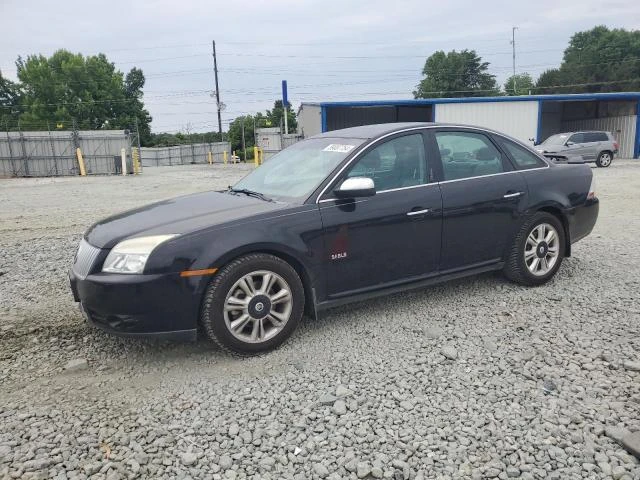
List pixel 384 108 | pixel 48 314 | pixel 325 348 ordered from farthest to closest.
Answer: pixel 384 108 < pixel 48 314 < pixel 325 348

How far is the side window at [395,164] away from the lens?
13.8 feet

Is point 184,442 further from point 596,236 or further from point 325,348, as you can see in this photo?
point 596,236

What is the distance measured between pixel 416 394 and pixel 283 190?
196 cm

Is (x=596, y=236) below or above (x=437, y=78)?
below

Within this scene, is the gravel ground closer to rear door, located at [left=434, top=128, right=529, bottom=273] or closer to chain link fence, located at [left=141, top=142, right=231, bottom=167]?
rear door, located at [left=434, top=128, right=529, bottom=273]

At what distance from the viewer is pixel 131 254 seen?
3430 mm

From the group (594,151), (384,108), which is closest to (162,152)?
(384,108)

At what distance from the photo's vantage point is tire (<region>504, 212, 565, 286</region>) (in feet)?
15.8

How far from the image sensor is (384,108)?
120 ft

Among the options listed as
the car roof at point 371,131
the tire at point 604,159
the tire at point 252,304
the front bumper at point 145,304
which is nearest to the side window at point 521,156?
the car roof at point 371,131

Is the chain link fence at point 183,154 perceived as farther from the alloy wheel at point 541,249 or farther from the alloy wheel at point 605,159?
the alloy wheel at point 541,249

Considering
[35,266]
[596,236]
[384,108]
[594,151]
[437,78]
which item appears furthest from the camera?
[437,78]

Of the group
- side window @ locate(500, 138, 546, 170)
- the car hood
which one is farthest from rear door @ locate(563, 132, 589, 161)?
the car hood

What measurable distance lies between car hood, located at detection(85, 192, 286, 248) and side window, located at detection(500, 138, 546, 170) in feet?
8.01
